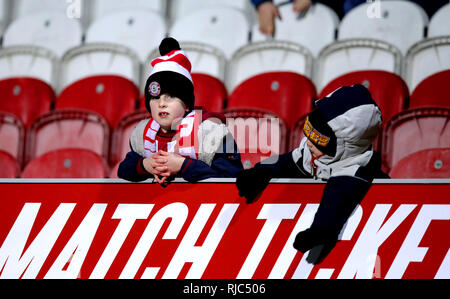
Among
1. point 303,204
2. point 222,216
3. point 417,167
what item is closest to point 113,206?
point 222,216

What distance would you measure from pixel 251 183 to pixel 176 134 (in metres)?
0.20

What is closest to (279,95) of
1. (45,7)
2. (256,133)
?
(256,133)

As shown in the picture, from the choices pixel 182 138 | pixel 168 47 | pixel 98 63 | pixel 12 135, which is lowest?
pixel 12 135

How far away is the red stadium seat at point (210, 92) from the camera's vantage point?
1.89 m

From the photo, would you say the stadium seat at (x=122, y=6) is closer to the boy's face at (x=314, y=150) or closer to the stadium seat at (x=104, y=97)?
the stadium seat at (x=104, y=97)

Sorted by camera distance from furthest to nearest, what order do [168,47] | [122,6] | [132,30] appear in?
[122,6] → [132,30] → [168,47]

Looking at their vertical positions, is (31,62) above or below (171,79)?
below

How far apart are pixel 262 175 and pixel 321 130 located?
123mm

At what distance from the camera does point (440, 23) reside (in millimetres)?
1928

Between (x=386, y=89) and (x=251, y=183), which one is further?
(x=386, y=89)

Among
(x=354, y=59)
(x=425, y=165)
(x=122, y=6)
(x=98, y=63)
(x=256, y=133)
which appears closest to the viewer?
(x=425, y=165)

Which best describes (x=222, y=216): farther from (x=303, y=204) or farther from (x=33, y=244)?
(x=33, y=244)

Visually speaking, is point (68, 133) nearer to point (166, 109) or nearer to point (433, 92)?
point (166, 109)

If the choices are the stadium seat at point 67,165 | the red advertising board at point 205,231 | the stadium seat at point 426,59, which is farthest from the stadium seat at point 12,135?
the stadium seat at point 426,59
